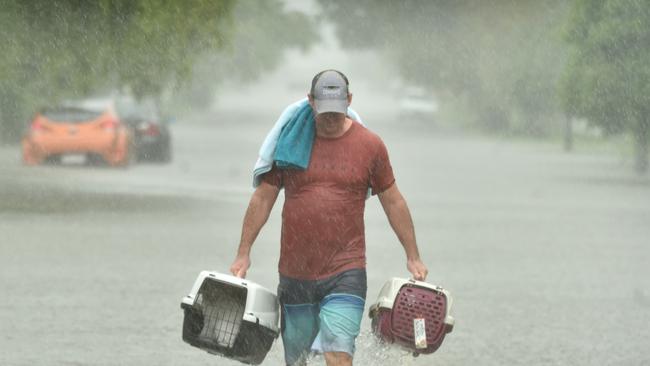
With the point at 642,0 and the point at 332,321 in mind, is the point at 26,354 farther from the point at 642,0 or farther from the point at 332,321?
the point at 642,0

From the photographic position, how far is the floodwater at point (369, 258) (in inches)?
376

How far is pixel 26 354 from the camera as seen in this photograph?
9.02 m

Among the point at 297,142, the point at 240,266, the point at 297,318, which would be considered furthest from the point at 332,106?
the point at 297,318

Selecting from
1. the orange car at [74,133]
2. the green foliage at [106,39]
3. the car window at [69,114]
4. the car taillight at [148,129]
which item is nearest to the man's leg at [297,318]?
the green foliage at [106,39]

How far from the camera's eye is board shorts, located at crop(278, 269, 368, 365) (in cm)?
645

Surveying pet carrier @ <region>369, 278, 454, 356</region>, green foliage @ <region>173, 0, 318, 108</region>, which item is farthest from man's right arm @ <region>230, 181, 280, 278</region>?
green foliage @ <region>173, 0, 318, 108</region>

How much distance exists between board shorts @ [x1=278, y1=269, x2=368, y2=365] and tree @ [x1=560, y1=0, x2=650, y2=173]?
2207 cm

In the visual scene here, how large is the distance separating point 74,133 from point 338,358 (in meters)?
22.6

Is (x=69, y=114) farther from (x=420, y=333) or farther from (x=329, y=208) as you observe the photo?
(x=420, y=333)

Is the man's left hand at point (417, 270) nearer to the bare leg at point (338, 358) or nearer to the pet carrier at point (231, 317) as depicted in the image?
the bare leg at point (338, 358)

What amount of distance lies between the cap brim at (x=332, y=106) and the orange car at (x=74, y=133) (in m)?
22.6

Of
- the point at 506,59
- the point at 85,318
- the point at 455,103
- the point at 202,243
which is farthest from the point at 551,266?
the point at 455,103

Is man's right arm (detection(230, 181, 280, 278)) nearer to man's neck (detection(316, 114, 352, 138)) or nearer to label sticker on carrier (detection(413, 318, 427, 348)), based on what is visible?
man's neck (detection(316, 114, 352, 138))

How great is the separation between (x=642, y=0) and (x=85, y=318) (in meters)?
20.1
